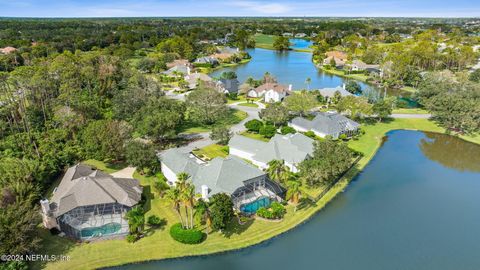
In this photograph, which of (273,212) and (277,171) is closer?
(273,212)

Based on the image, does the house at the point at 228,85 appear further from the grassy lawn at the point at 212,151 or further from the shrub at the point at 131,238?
the shrub at the point at 131,238

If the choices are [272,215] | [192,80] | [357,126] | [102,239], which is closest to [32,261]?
[102,239]

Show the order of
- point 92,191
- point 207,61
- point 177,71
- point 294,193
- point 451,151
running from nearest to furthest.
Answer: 1. point 92,191
2. point 294,193
3. point 451,151
4. point 177,71
5. point 207,61

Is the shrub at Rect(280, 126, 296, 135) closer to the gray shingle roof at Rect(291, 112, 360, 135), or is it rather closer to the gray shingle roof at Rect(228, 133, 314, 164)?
the gray shingle roof at Rect(291, 112, 360, 135)

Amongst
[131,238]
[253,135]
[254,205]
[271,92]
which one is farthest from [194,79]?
[131,238]

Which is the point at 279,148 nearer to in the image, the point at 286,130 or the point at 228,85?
the point at 286,130

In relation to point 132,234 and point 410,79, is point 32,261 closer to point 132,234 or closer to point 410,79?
point 132,234

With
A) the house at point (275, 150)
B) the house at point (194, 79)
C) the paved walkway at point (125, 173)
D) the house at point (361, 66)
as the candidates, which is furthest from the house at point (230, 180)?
the house at point (361, 66)
